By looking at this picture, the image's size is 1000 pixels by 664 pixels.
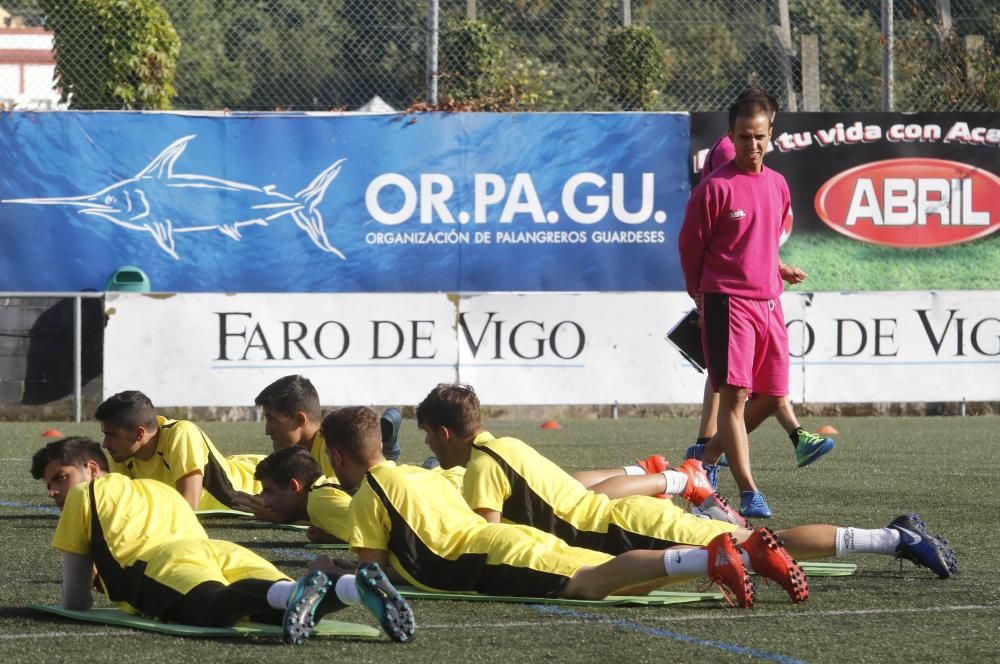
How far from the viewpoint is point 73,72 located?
1777 cm

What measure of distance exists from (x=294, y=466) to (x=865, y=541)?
8.71ft

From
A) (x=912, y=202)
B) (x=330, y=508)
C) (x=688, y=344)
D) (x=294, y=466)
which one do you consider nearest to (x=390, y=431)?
(x=294, y=466)

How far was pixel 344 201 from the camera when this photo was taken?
16906 millimetres

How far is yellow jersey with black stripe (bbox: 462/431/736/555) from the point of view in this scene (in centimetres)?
591

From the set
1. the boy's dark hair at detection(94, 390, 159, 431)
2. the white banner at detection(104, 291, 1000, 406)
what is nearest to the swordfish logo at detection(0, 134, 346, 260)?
the white banner at detection(104, 291, 1000, 406)

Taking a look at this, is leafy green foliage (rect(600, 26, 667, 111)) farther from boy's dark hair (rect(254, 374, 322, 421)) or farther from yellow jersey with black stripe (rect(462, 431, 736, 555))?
yellow jersey with black stripe (rect(462, 431, 736, 555))

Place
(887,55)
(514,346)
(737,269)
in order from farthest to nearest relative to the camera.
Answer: (887,55) < (514,346) < (737,269)

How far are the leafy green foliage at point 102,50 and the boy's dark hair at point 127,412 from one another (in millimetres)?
11579

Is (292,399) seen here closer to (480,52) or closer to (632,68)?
(480,52)

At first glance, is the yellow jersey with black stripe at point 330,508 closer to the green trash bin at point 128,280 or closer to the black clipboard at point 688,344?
the black clipboard at point 688,344

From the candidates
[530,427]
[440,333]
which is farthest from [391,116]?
[530,427]

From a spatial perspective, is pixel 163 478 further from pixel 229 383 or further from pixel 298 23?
pixel 298 23

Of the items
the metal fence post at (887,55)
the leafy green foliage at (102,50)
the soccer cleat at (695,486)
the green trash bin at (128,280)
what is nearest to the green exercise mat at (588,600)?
the soccer cleat at (695,486)

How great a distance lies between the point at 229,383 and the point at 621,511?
8.81 m
